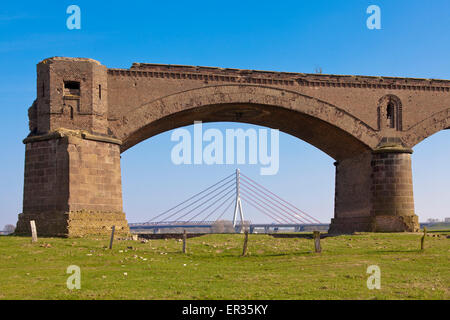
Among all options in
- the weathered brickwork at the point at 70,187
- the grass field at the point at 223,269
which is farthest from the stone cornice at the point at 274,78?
the grass field at the point at 223,269

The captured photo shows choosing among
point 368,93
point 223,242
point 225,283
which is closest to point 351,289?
point 225,283

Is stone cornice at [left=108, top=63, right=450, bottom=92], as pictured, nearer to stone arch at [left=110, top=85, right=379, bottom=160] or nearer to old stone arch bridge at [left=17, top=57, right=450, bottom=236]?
old stone arch bridge at [left=17, top=57, right=450, bottom=236]

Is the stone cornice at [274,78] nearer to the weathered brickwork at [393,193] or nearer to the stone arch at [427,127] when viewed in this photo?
the stone arch at [427,127]

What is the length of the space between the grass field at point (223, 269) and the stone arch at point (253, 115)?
7.40 m

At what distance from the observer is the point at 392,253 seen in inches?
826

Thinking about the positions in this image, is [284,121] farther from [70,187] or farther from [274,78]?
[70,187]

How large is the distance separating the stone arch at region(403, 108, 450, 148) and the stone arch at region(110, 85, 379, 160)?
2.18 meters

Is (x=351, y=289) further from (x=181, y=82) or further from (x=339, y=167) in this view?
(x=339, y=167)

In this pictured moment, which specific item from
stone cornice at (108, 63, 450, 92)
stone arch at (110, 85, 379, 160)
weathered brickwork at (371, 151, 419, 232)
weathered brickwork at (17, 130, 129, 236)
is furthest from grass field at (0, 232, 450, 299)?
stone cornice at (108, 63, 450, 92)

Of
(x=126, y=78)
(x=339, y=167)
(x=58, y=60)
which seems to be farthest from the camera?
(x=339, y=167)

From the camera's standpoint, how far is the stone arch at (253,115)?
1121 inches

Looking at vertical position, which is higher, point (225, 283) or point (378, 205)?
point (378, 205)

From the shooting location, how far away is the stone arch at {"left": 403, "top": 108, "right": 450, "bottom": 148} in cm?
3291
